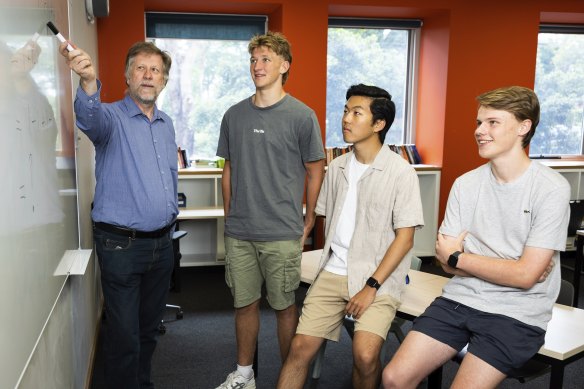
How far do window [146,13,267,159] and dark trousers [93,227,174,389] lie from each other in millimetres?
3342

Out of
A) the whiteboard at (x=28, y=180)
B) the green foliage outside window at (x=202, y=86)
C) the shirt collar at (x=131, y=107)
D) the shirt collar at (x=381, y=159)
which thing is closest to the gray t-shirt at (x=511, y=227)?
the shirt collar at (x=381, y=159)

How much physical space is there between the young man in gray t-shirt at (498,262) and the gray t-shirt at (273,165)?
77 centimetres

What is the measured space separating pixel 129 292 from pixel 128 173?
18.7 inches

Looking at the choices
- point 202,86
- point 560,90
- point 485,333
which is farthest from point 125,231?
point 560,90

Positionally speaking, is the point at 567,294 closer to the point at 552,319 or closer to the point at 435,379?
the point at 552,319

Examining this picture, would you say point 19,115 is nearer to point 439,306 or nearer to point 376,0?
point 439,306

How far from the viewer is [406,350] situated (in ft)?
6.59

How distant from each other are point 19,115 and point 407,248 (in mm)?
1607

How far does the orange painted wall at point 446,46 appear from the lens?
5.18m

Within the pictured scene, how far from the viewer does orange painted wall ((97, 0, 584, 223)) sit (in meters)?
5.18

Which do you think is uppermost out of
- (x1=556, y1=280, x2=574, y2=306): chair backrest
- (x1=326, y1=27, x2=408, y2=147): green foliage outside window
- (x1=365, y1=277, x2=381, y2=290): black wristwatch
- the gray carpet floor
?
(x1=326, y1=27, x2=408, y2=147): green foliage outside window

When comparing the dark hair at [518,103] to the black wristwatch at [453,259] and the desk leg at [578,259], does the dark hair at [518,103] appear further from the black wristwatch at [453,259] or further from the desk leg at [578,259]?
the desk leg at [578,259]

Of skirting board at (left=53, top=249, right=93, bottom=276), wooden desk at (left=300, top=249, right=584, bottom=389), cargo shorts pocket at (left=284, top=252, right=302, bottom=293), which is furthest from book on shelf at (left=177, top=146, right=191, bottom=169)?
skirting board at (left=53, top=249, right=93, bottom=276)

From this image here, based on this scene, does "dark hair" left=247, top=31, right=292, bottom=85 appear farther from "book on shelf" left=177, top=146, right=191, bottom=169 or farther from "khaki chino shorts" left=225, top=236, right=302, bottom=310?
"book on shelf" left=177, top=146, right=191, bottom=169
